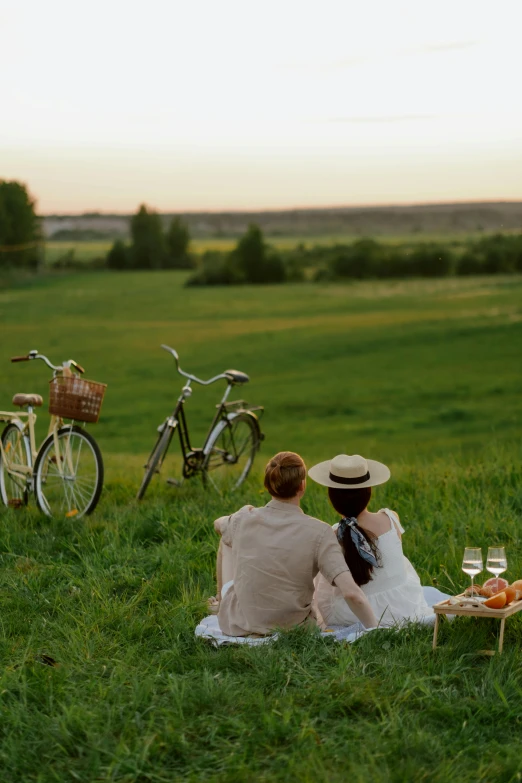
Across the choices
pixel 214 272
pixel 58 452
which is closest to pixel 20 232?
pixel 214 272

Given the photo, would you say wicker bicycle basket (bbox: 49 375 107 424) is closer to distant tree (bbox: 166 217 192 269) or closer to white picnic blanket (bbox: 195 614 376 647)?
white picnic blanket (bbox: 195 614 376 647)

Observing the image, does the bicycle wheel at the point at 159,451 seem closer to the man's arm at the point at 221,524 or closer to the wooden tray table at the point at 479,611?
the man's arm at the point at 221,524

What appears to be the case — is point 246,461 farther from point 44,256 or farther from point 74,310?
point 74,310

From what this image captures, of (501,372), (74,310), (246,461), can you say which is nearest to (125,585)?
(246,461)

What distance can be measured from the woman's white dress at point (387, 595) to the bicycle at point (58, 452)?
9.99ft

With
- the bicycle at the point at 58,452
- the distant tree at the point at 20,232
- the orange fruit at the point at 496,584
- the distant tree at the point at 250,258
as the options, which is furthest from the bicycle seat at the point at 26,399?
the distant tree at the point at 250,258

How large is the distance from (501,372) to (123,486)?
24.6 metres

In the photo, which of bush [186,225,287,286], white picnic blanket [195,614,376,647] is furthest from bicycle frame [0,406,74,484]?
bush [186,225,287,286]

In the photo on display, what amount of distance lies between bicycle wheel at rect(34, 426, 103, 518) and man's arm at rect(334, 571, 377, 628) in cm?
335

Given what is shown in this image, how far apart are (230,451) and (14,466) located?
174cm

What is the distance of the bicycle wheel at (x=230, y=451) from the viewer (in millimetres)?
8523

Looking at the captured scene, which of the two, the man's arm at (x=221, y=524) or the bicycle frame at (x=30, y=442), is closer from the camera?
the man's arm at (x=221, y=524)

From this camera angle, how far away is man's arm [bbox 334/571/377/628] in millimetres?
4637

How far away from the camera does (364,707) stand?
4090 millimetres
